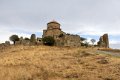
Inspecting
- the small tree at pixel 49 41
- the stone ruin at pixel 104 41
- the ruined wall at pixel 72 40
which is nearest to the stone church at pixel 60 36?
the ruined wall at pixel 72 40

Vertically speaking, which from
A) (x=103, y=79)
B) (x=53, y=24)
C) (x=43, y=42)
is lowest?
(x=103, y=79)

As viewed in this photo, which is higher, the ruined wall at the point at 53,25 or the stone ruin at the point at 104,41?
the ruined wall at the point at 53,25

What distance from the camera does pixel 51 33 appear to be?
203ft

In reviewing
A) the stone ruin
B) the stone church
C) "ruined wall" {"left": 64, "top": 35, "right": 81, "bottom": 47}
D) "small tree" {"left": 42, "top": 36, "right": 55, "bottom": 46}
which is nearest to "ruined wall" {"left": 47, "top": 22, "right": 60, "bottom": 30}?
the stone church

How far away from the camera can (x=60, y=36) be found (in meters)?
59.1

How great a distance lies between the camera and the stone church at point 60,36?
5646 cm

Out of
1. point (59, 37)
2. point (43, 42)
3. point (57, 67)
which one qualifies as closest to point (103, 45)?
point (59, 37)

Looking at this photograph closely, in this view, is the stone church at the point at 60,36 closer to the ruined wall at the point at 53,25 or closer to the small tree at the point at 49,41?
the ruined wall at the point at 53,25

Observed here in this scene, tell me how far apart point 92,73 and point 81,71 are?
43.7 inches

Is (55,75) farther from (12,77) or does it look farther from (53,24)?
(53,24)

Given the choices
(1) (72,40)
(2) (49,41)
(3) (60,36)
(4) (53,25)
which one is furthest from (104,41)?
(2) (49,41)

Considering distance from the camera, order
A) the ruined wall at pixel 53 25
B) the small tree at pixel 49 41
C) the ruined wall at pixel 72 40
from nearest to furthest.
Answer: the small tree at pixel 49 41
the ruined wall at pixel 72 40
the ruined wall at pixel 53 25

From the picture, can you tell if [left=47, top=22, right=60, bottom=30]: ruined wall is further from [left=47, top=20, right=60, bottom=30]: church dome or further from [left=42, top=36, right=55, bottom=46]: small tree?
[left=42, top=36, right=55, bottom=46]: small tree

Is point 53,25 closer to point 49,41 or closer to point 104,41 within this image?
point 49,41
